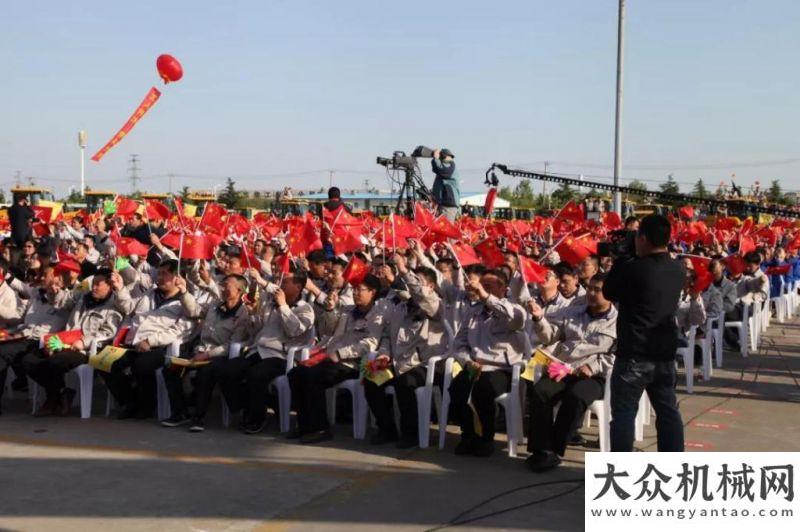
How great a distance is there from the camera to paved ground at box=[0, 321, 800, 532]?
4910 millimetres

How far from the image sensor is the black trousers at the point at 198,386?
720 centimetres

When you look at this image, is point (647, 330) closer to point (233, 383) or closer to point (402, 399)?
point (402, 399)

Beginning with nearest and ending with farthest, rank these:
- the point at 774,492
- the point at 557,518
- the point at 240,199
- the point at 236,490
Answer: the point at 774,492 < the point at 557,518 < the point at 236,490 < the point at 240,199

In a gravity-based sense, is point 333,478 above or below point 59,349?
below

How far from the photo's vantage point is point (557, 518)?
491 cm

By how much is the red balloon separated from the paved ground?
4387 millimetres

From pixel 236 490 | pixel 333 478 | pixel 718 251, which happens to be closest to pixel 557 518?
pixel 333 478

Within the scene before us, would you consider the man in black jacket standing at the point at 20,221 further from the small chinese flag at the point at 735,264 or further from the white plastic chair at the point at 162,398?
the small chinese flag at the point at 735,264

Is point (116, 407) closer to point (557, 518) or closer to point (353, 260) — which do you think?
point (353, 260)

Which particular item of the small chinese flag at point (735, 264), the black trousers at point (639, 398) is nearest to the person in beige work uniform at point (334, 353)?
the black trousers at point (639, 398)

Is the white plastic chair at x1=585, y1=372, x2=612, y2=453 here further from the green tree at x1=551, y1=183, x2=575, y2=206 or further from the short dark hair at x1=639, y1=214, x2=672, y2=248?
the green tree at x1=551, y1=183, x2=575, y2=206

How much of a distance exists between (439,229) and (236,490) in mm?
5415

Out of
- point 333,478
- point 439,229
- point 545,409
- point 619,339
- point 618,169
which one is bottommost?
point 333,478

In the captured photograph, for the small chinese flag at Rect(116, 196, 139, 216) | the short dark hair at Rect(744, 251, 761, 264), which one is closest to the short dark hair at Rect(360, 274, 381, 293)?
the short dark hair at Rect(744, 251, 761, 264)
